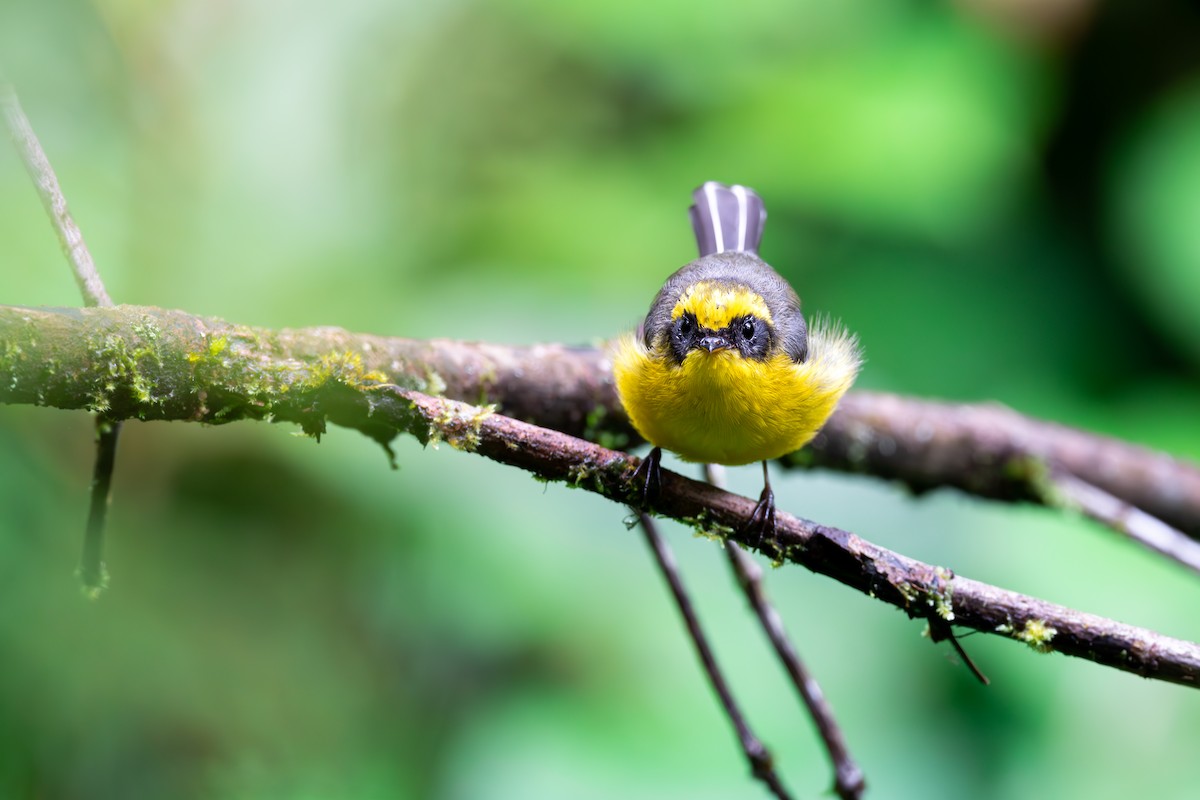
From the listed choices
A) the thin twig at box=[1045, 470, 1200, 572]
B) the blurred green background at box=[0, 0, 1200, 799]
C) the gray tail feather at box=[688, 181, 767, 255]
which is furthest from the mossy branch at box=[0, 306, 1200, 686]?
the thin twig at box=[1045, 470, 1200, 572]

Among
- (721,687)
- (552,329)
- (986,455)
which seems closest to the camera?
(721,687)

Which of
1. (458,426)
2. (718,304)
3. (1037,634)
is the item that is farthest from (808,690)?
(458,426)

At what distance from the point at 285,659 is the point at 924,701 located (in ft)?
6.98

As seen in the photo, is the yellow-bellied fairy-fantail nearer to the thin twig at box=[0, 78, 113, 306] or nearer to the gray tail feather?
the gray tail feather

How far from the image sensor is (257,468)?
3.40 m

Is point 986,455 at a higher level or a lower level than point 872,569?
higher

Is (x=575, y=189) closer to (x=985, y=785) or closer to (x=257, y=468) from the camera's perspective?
(x=257, y=468)

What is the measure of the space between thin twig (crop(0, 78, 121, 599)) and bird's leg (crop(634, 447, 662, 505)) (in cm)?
88

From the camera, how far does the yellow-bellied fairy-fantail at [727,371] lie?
6.56 feet

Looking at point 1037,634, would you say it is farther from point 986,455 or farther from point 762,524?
point 986,455

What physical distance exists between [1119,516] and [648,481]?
6.51ft

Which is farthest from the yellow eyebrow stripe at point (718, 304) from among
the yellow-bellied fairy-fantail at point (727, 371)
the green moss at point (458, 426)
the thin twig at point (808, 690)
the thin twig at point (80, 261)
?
the thin twig at point (80, 261)

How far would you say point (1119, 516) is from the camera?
300 cm

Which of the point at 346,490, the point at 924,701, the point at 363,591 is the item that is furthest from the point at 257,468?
the point at 924,701
